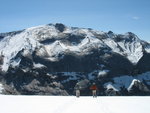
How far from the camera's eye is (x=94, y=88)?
4859 cm
